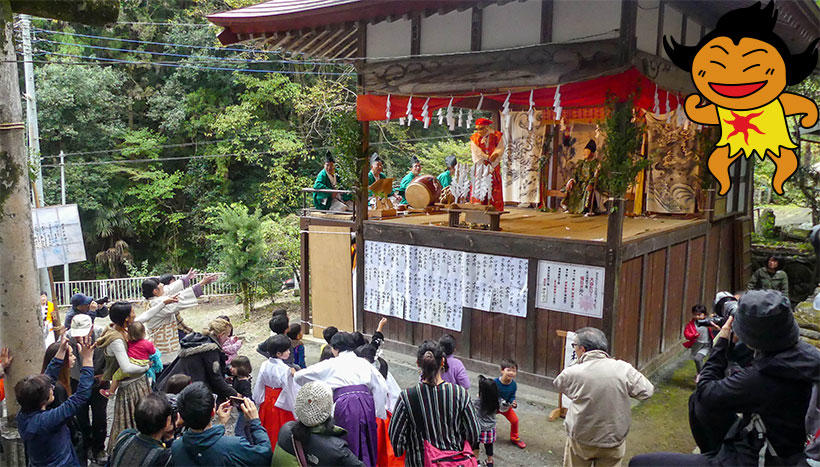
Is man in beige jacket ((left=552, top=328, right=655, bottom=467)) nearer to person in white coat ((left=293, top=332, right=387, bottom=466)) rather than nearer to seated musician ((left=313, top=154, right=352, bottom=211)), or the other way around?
person in white coat ((left=293, top=332, right=387, bottom=466))

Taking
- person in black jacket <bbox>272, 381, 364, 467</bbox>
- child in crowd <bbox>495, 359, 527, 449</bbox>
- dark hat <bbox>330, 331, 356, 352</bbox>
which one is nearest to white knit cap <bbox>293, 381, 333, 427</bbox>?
person in black jacket <bbox>272, 381, 364, 467</bbox>

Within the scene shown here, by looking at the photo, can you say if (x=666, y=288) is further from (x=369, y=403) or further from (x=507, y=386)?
(x=369, y=403)

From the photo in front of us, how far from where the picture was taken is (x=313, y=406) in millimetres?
3318

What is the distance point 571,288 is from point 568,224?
2668mm

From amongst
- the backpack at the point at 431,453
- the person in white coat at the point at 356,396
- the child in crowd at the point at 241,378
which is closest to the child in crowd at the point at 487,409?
the person in white coat at the point at 356,396

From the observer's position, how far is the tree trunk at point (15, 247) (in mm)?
4223

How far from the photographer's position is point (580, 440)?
4.18 meters

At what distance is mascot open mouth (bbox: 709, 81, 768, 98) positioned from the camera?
4281mm

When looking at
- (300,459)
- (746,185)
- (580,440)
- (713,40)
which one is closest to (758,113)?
(713,40)

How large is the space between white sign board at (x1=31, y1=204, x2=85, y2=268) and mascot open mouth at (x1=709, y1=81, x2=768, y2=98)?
28.7 feet

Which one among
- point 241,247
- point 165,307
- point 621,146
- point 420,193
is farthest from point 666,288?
point 241,247

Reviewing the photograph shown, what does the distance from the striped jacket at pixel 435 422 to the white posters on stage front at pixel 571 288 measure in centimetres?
386

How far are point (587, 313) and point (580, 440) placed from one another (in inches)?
129

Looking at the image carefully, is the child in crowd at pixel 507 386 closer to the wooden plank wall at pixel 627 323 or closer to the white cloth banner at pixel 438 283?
the wooden plank wall at pixel 627 323
